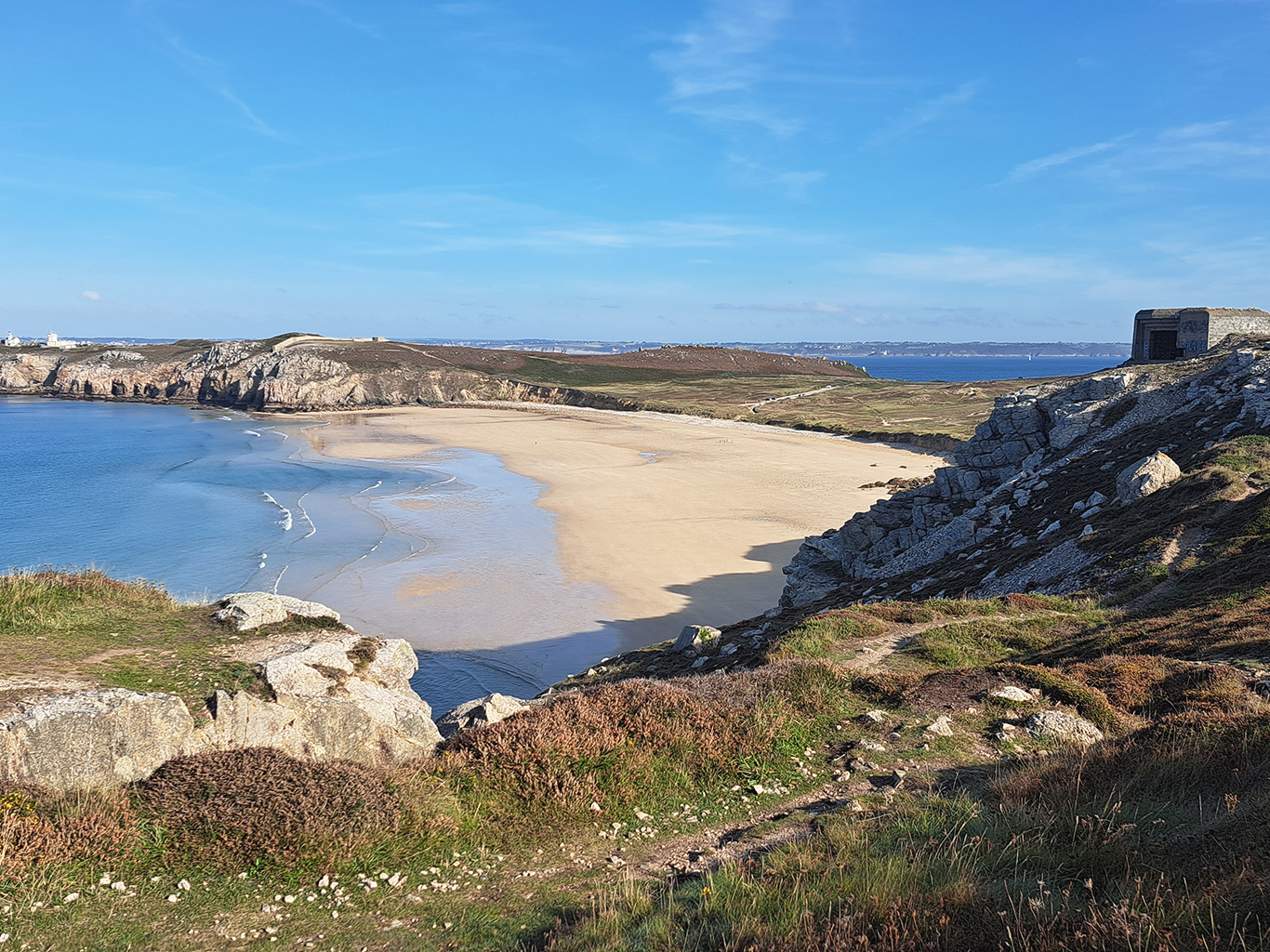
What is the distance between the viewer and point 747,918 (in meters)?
4.98

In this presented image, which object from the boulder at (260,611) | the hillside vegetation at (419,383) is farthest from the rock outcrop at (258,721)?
the hillside vegetation at (419,383)

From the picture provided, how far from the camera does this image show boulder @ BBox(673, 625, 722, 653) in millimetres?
18250

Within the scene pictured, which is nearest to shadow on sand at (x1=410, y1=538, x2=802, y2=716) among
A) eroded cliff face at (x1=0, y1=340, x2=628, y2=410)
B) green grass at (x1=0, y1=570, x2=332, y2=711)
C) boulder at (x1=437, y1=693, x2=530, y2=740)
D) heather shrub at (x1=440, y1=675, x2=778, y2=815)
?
boulder at (x1=437, y1=693, x2=530, y2=740)

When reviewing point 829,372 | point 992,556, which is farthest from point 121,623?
point 829,372

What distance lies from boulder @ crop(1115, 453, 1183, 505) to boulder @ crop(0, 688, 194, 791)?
2069 centimetres

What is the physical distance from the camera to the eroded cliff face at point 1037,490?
19141mm

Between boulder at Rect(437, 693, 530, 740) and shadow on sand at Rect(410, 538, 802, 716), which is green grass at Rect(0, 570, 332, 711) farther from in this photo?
shadow on sand at Rect(410, 538, 802, 716)

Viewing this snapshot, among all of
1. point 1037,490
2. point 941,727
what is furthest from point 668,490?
point 941,727

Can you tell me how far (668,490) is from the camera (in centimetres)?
4800

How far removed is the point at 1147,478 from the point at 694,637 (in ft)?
40.1

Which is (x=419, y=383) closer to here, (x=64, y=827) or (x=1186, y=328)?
(x=1186, y=328)

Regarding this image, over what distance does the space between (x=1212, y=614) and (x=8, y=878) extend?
1586 cm

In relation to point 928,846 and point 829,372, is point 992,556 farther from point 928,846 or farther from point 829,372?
point 829,372

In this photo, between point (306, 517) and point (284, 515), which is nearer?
point (306, 517)
